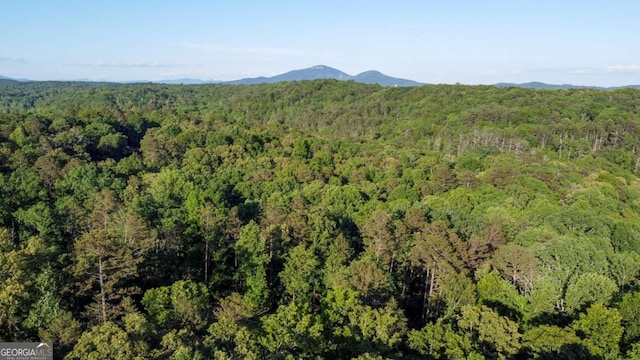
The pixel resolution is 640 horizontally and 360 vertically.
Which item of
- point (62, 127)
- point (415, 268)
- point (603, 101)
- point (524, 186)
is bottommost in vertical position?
point (415, 268)

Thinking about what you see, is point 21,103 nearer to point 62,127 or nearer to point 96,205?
point 62,127

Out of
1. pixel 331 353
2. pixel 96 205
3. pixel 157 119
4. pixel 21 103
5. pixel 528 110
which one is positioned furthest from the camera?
pixel 21 103

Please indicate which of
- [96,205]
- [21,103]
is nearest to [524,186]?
[96,205]

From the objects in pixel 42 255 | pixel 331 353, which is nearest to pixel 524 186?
pixel 331 353

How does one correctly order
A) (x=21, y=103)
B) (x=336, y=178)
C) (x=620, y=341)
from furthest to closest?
1. (x=21, y=103)
2. (x=336, y=178)
3. (x=620, y=341)

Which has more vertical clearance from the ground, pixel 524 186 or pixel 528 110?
pixel 528 110

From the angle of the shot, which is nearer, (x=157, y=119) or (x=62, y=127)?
(x=62, y=127)

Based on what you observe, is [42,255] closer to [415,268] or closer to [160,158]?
[415,268]
